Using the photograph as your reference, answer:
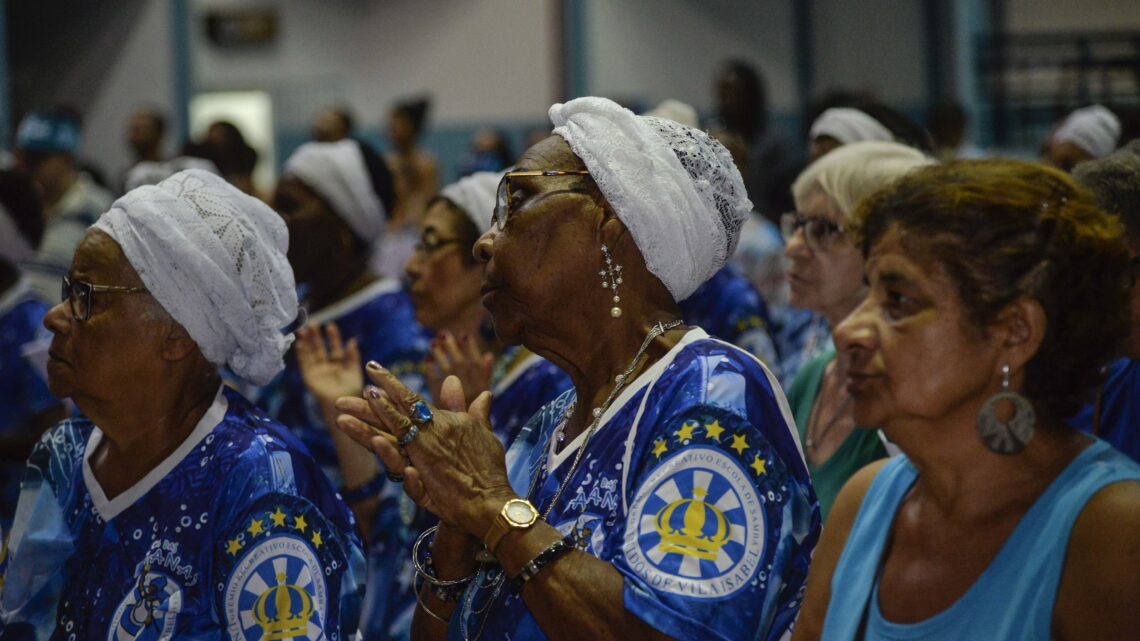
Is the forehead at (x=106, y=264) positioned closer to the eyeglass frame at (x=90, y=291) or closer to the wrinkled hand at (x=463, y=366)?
the eyeglass frame at (x=90, y=291)

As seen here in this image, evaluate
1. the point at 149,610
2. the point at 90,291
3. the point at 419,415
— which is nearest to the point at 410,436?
the point at 419,415

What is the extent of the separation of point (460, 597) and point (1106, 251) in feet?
3.77

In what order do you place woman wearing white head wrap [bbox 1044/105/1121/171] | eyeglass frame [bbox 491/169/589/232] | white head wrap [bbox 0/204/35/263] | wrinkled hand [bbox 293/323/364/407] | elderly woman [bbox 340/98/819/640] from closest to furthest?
elderly woman [bbox 340/98/819/640], eyeglass frame [bbox 491/169/589/232], wrinkled hand [bbox 293/323/364/407], white head wrap [bbox 0/204/35/263], woman wearing white head wrap [bbox 1044/105/1121/171]

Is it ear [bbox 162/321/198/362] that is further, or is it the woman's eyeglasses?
the woman's eyeglasses

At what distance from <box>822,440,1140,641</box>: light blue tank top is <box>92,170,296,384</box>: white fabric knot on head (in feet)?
4.49

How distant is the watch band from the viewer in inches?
79.4

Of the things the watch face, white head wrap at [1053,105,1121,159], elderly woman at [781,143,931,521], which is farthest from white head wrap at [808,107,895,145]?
the watch face

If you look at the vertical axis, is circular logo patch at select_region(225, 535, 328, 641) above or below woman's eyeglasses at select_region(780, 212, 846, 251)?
below

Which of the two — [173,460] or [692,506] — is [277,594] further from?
[692,506]

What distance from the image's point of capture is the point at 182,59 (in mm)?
11336

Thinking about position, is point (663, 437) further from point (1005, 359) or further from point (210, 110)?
point (210, 110)

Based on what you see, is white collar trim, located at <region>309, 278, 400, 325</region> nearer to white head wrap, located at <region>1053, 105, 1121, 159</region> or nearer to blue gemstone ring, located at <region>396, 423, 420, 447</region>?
blue gemstone ring, located at <region>396, 423, 420, 447</region>

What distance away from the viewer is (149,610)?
249 cm

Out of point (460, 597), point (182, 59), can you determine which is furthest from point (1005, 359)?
point (182, 59)
